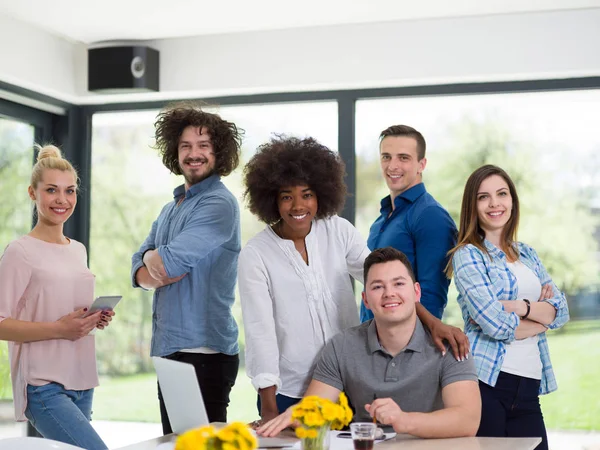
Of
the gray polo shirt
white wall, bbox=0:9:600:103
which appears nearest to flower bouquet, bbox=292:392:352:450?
the gray polo shirt

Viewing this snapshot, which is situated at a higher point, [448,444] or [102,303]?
[102,303]

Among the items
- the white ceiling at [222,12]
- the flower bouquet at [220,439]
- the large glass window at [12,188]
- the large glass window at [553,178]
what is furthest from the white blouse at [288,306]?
the large glass window at [12,188]

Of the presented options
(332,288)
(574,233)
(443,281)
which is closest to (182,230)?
(332,288)

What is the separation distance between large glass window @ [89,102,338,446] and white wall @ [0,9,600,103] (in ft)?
1.01

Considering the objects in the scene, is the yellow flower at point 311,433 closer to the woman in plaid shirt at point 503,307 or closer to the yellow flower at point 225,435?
the yellow flower at point 225,435

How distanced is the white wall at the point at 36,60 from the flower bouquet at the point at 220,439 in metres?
3.74

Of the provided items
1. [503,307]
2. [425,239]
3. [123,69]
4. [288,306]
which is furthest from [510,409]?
[123,69]

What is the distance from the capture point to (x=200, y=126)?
11.5ft

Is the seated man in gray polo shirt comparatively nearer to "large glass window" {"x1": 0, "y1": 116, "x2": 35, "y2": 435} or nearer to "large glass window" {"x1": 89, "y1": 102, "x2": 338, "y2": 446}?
"large glass window" {"x1": 89, "y1": 102, "x2": 338, "y2": 446}

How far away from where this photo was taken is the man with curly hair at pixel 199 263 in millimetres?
3344

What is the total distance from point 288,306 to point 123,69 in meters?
2.90

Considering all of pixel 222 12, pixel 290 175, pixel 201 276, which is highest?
pixel 222 12

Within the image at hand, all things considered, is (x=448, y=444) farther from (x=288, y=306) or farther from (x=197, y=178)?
(x=197, y=178)

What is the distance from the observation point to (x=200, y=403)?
85.4 inches
